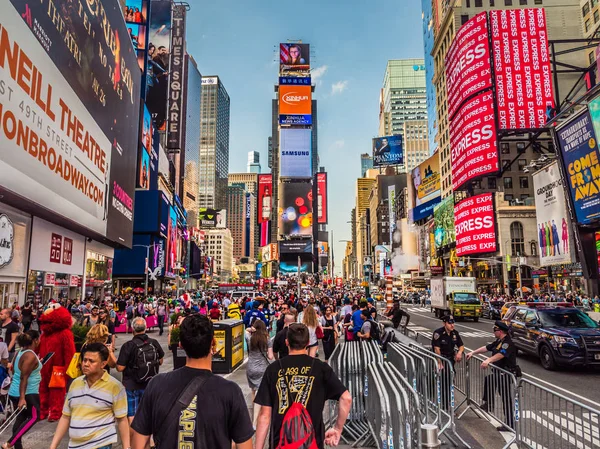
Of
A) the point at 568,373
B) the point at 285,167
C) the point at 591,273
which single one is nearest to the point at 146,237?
the point at 285,167

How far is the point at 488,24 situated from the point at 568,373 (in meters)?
60.2

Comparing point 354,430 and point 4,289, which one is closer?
point 354,430

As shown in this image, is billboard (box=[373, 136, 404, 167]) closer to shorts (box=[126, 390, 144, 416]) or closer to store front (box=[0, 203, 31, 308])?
store front (box=[0, 203, 31, 308])

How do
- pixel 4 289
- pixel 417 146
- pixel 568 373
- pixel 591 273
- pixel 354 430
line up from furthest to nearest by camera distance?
pixel 417 146 → pixel 591 273 → pixel 4 289 → pixel 568 373 → pixel 354 430

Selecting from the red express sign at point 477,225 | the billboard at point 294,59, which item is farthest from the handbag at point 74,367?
the billboard at point 294,59

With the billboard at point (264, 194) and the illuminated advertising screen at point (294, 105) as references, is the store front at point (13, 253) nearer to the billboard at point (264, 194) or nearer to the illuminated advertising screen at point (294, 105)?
the illuminated advertising screen at point (294, 105)

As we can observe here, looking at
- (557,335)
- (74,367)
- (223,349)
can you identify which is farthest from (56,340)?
(557,335)

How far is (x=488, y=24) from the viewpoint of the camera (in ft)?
197

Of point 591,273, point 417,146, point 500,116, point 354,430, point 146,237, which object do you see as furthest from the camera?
point 417,146

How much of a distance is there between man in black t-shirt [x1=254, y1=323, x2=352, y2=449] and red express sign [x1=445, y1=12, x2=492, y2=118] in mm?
63330

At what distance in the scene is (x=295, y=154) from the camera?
3794 inches

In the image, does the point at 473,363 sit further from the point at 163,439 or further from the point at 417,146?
the point at 417,146

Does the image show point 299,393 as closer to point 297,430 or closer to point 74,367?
point 297,430

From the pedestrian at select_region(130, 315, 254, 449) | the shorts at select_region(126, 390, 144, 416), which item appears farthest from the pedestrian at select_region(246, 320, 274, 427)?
the pedestrian at select_region(130, 315, 254, 449)
